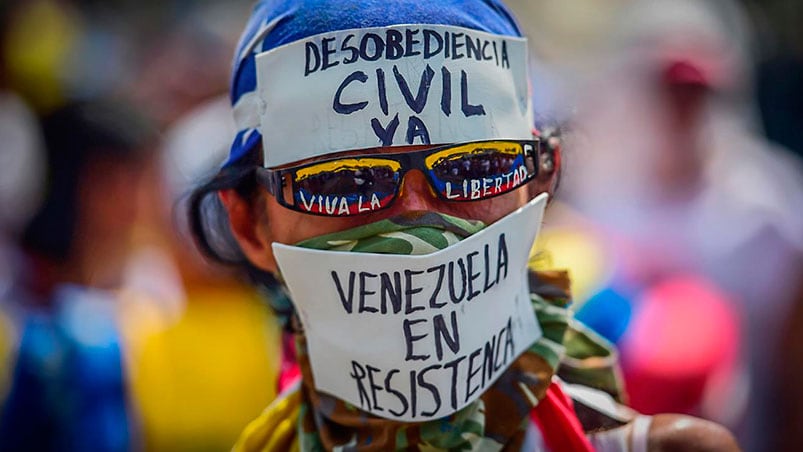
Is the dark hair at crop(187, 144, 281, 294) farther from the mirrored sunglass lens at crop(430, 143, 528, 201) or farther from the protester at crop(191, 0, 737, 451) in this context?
the mirrored sunglass lens at crop(430, 143, 528, 201)

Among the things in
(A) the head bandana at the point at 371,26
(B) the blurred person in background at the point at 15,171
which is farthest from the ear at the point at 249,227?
(B) the blurred person in background at the point at 15,171

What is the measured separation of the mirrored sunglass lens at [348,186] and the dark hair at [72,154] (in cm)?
253

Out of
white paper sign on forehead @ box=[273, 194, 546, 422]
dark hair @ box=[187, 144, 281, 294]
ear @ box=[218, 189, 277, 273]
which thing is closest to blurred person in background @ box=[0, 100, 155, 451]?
dark hair @ box=[187, 144, 281, 294]

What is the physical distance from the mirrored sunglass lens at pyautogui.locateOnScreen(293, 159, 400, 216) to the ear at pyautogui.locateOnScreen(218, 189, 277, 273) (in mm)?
274

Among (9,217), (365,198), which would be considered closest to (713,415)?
(365,198)

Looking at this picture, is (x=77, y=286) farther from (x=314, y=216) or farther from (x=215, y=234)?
(x=314, y=216)

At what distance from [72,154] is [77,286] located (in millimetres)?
770

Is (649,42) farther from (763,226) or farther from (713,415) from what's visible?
(713,415)

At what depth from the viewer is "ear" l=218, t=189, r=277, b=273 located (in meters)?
2.54

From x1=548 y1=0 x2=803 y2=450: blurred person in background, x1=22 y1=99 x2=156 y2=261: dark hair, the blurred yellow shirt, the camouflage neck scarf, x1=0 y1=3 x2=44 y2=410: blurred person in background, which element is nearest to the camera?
the camouflage neck scarf

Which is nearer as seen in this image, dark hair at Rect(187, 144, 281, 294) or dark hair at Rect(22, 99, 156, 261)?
dark hair at Rect(187, 144, 281, 294)

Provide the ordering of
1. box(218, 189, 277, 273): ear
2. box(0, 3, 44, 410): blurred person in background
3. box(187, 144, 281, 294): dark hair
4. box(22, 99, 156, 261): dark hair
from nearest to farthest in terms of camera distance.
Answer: box(218, 189, 277, 273): ear < box(187, 144, 281, 294): dark hair < box(22, 99, 156, 261): dark hair < box(0, 3, 44, 410): blurred person in background

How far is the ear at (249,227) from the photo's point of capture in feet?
8.34

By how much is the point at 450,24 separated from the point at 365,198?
15.3 inches
